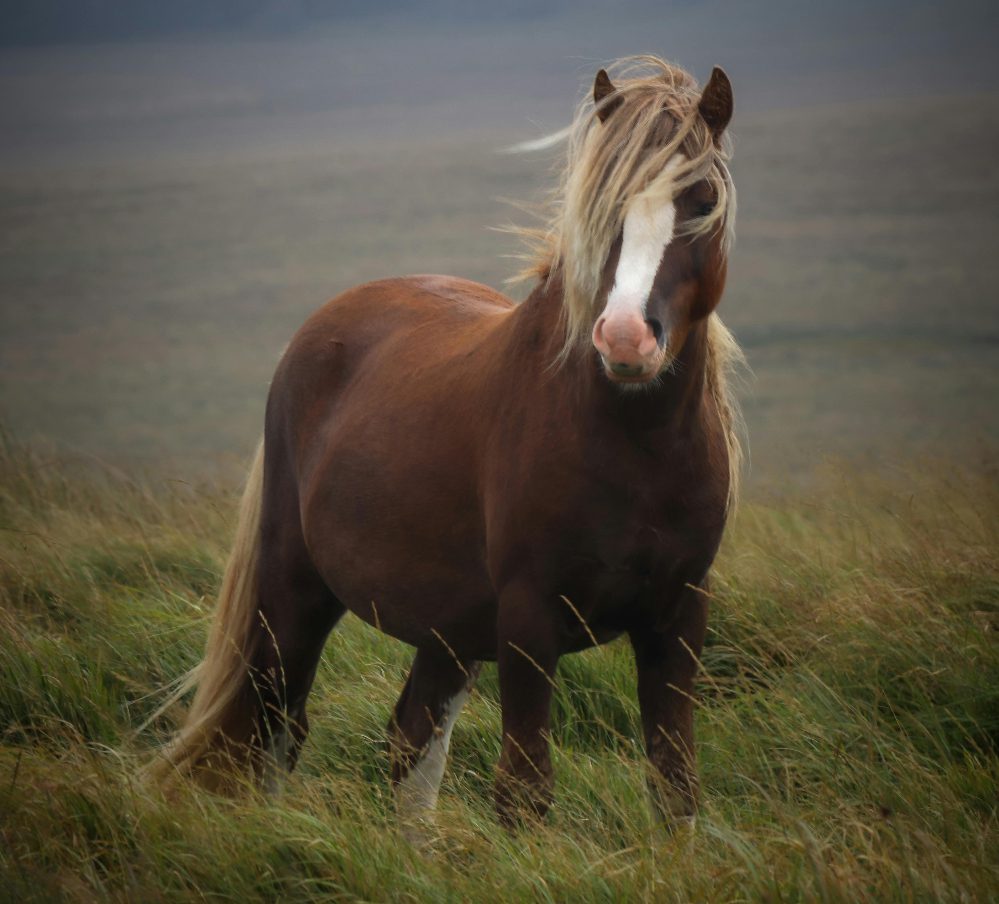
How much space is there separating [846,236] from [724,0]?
47.1 meters

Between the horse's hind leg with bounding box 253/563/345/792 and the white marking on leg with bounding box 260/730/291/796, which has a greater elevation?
the horse's hind leg with bounding box 253/563/345/792

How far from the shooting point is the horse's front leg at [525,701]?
9.46 feet

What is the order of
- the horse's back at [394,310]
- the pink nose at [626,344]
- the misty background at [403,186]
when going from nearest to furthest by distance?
the pink nose at [626,344], the horse's back at [394,310], the misty background at [403,186]

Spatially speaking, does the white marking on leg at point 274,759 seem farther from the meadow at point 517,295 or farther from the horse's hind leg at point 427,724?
the horse's hind leg at point 427,724

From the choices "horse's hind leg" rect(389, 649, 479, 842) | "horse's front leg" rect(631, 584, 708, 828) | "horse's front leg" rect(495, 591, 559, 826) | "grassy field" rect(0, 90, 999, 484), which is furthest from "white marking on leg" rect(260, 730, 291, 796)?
"grassy field" rect(0, 90, 999, 484)

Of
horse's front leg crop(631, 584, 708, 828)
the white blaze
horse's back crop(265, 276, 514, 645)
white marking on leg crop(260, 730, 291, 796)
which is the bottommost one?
white marking on leg crop(260, 730, 291, 796)

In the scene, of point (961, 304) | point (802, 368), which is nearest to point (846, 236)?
point (961, 304)

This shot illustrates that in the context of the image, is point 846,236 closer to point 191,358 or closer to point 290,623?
point 191,358

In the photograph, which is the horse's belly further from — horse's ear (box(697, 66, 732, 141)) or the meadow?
horse's ear (box(697, 66, 732, 141))

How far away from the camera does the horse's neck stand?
2.84m

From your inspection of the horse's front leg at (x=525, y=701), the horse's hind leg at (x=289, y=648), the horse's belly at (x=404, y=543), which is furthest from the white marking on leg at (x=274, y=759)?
the horse's front leg at (x=525, y=701)

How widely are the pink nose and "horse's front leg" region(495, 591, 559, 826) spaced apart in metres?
0.69

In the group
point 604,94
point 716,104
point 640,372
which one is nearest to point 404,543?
point 640,372

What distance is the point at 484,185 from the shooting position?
5681 centimetres
